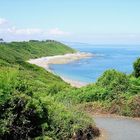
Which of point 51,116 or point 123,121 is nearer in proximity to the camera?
point 51,116

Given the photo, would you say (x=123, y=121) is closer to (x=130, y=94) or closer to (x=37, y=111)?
(x=130, y=94)

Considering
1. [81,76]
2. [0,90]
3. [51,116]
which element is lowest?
[81,76]

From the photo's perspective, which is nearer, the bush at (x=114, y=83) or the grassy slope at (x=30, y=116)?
the grassy slope at (x=30, y=116)

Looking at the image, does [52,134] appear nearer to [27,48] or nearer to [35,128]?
[35,128]

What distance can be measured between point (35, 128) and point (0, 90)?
206 centimetres

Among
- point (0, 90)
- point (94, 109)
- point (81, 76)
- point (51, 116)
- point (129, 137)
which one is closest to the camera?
point (0, 90)

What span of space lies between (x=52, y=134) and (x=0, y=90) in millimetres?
2727

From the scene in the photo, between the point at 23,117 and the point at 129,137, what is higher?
the point at 23,117

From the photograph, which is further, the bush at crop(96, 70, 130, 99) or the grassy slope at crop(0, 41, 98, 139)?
the bush at crop(96, 70, 130, 99)

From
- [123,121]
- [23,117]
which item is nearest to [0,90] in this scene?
[23,117]

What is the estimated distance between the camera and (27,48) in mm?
189875

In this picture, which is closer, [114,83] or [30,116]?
[30,116]

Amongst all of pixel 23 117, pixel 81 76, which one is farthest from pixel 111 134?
pixel 81 76

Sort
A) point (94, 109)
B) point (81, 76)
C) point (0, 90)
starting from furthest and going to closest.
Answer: point (81, 76), point (94, 109), point (0, 90)
